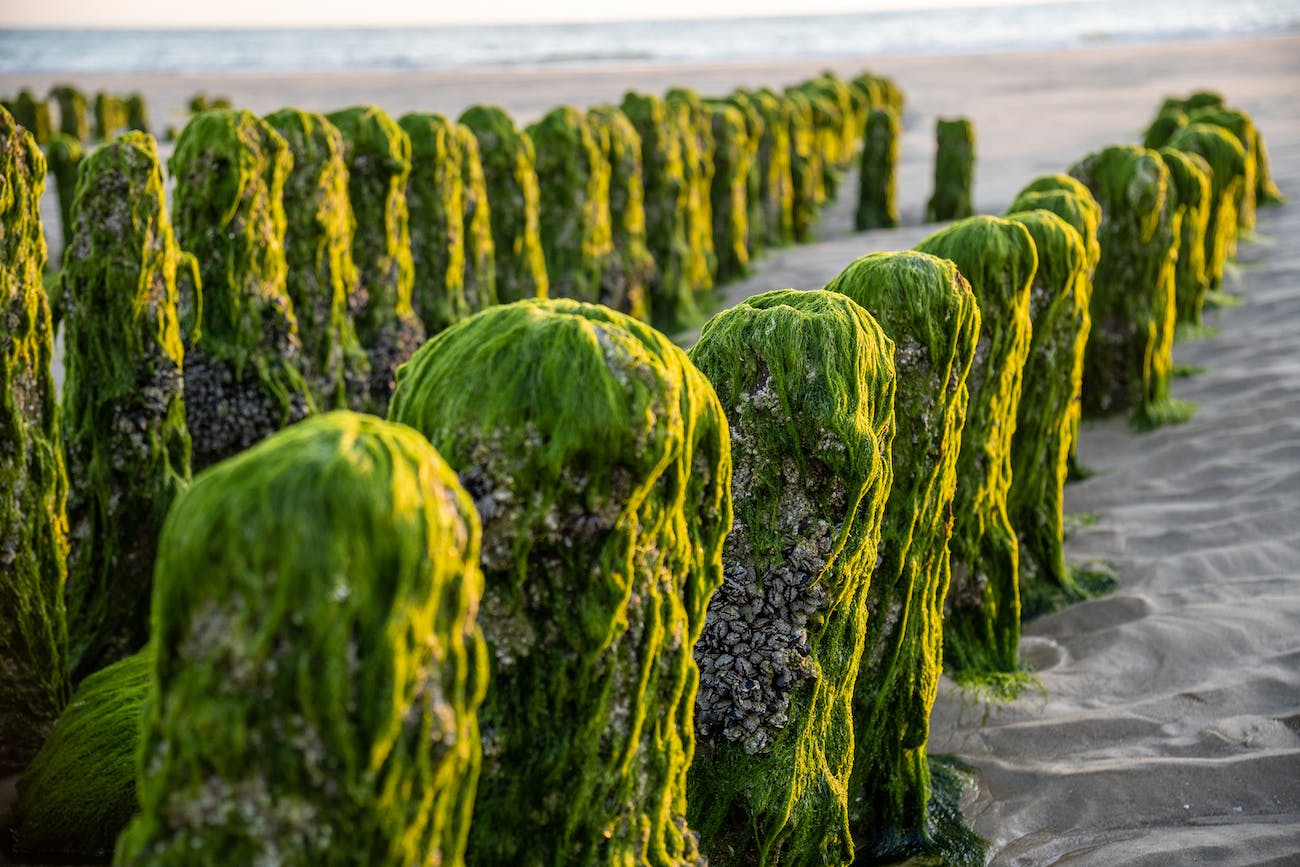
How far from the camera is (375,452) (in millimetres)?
1626

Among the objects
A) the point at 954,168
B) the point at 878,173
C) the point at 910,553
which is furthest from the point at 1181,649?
the point at 878,173

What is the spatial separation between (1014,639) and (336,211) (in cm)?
366

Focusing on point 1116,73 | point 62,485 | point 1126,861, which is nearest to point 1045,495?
point 1126,861

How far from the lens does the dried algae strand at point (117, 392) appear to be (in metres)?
4.27

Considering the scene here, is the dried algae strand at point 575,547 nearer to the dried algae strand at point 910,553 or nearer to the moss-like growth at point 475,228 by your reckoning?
the dried algae strand at point 910,553

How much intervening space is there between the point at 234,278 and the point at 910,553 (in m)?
3.20

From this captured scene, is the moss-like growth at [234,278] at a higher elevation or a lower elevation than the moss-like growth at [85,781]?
higher

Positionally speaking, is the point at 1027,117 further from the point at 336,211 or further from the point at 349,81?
the point at 349,81

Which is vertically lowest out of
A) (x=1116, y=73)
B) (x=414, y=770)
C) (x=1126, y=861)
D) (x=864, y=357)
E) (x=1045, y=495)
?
(x=1126, y=861)

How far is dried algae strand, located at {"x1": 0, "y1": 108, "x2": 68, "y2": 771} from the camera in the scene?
377 cm

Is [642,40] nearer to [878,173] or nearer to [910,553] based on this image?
[878,173]

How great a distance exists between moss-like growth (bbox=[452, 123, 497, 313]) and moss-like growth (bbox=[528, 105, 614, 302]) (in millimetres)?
1022

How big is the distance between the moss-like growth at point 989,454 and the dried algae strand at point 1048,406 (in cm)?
38

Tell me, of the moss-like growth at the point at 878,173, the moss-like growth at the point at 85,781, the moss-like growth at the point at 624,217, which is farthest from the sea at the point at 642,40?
the moss-like growth at the point at 85,781
